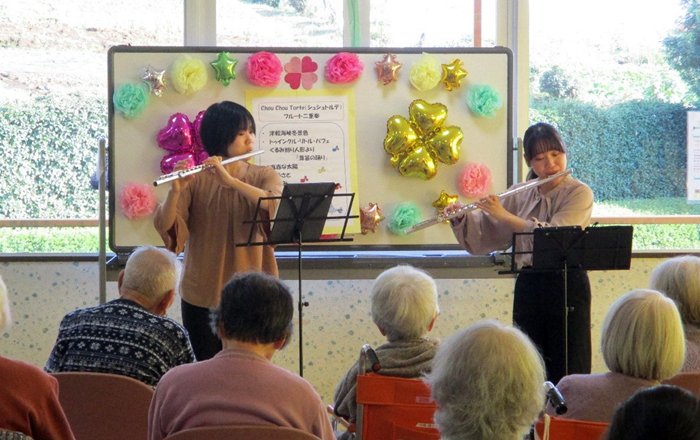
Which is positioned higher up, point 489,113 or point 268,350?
point 489,113

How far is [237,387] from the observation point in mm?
2160

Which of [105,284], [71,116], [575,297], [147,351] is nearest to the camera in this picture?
[147,351]

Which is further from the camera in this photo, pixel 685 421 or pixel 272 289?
pixel 272 289

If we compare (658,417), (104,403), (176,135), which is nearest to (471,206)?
(176,135)

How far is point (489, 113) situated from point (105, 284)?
190cm

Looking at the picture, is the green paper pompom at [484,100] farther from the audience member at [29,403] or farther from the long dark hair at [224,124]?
the audience member at [29,403]

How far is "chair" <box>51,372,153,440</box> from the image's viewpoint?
2.44 meters

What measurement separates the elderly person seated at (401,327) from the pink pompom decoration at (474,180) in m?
1.75

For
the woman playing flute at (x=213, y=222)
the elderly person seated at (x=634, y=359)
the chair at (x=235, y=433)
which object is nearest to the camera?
the chair at (x=235, y=433)

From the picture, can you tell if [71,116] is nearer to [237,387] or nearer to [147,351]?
[147,351]

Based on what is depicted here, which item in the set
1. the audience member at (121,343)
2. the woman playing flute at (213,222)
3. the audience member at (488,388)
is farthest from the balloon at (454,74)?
the audience member at (488,388)

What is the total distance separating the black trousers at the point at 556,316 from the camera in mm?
3838

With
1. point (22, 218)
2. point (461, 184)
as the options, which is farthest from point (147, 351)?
point (22, 218)

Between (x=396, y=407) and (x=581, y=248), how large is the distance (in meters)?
1.24
